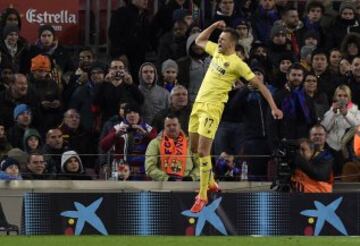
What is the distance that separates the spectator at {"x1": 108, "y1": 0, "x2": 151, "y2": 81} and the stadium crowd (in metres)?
0.02

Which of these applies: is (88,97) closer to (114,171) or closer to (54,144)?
(54,144)

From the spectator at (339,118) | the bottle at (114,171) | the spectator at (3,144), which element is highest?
the spectator at (339,118)

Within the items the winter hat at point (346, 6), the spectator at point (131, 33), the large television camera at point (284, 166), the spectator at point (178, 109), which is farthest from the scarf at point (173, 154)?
the winter hat at point (346, 6)

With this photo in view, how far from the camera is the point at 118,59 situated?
1939cm

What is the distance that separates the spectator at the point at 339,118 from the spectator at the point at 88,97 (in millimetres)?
3475

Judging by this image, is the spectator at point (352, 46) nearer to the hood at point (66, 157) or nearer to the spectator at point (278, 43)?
the spectator at point (278, 43)

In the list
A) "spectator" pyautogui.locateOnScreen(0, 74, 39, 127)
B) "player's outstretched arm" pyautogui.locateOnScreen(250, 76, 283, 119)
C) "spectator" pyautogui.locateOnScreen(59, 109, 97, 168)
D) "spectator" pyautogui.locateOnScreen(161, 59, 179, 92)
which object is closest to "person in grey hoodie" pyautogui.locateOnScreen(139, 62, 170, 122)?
"spectator" pyautogui.locateOnScreen(161, 59, 179, 92)

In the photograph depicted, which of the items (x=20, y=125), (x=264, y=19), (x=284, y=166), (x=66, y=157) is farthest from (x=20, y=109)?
(x=264, y=19)

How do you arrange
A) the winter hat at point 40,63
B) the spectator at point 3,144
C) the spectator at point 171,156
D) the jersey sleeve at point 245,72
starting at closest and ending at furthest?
the jersey sleeve at point 245,72 < the spectator at point 171,156 < the spectator at point 3,144 < the winter hat at point 40,63

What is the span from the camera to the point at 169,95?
61.0 feet

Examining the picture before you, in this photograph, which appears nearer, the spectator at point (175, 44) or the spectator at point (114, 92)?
the spectator at point (114, 92)

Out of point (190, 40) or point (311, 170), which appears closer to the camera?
point (311, 170)

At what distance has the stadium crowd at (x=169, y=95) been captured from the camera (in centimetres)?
1731

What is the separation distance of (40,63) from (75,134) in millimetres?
1538
